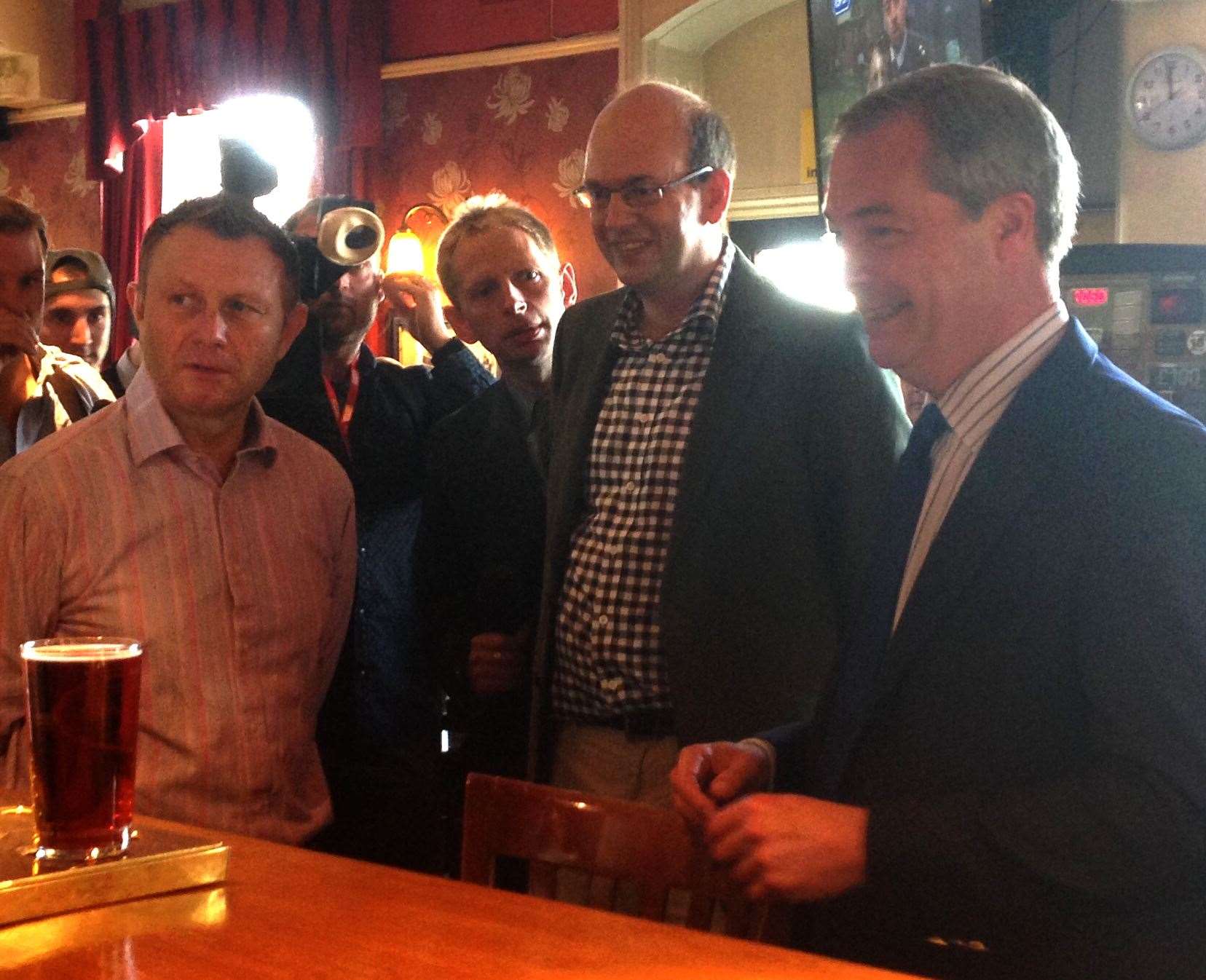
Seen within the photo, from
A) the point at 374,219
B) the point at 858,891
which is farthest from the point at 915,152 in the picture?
the point at 374,219

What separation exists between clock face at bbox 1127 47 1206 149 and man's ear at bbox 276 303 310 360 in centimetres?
291

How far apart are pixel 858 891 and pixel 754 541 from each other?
70 centimetres

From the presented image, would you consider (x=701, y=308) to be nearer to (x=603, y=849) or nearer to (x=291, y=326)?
Result: (x=291, y=326)

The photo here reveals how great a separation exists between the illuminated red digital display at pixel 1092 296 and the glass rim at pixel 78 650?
2.50 meters

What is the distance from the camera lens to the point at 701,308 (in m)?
2.11

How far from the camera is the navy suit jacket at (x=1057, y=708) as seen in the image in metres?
1.13

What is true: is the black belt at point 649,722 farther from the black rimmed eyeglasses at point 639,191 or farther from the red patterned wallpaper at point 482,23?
the red patterned wallpaper at point 482,23

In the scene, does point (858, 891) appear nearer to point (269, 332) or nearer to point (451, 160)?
point (269, 332)

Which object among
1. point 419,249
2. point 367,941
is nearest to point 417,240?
point 419,249

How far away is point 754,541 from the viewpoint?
198cm

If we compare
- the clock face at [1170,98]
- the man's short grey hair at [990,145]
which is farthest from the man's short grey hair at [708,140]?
the clock face at [1170,98]

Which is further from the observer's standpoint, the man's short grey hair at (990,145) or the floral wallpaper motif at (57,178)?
the floral wallpaper motif at (57,178)

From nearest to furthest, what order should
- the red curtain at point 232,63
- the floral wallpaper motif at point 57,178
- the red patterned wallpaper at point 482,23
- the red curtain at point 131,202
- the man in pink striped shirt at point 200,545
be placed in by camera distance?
1. the man in pink striped shirt at point 200,545
2. the red patterned wallpaper at point 482,23
3. the red curtain at point 232,63
4. the red curtain at point 131,202
5. the floral wallpaper motif at point 57,178

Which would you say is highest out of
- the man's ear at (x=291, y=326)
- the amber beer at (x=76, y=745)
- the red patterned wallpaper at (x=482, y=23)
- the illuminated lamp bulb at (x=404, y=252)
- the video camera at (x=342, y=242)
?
the red patterned wallpaper at (x=482, y=23)
